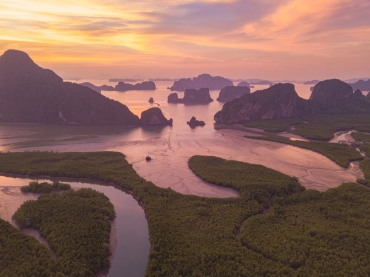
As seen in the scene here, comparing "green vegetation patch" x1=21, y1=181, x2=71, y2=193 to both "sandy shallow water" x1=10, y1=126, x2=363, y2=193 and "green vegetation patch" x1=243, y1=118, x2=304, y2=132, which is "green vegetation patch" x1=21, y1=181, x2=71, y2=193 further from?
"green vegetation patch" x1=243, y1=118, x2=304, y2=132

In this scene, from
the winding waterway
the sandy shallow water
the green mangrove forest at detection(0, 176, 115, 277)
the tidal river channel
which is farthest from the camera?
the sandy shallow water

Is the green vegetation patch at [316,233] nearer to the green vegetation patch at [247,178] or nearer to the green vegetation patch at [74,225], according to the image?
the green vegetation patch at [247,178]

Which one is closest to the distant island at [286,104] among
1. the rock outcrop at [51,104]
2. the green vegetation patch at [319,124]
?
the green vegetation patch at [319,124]

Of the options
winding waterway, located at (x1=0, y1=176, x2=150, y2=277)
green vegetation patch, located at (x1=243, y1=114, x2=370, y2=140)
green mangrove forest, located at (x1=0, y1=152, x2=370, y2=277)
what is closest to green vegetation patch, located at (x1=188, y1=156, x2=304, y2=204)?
green mangrove forest, located at (x1=0, y1=152, x2=370, y2=277)

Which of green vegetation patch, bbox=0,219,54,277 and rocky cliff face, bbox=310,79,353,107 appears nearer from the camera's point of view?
green vegetation patch, bbox=0,219,54,277

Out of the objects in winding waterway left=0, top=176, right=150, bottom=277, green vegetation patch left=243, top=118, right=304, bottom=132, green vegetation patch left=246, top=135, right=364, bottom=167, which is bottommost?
winding waterway left=0, top=176, right=150, bottom=277

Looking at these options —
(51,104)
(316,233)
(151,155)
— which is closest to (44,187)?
(151,155)

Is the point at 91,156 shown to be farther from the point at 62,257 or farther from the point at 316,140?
the point at 316,140

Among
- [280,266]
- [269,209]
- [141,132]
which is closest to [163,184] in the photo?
[269,209]
